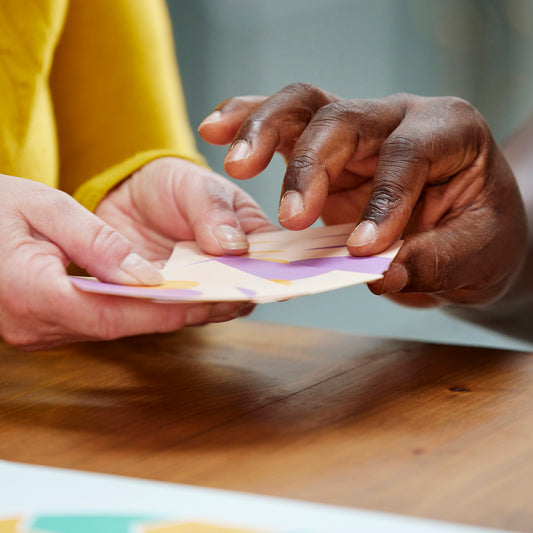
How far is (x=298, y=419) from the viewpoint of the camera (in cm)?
45

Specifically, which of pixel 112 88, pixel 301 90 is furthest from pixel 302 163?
pixel 112 88

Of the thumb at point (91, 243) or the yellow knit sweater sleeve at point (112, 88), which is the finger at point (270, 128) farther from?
the yellow knit sweater sleeve at point (112, 88)

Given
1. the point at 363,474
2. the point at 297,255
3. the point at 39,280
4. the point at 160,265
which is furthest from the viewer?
the point at 160,265

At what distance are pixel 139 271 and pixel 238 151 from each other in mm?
164

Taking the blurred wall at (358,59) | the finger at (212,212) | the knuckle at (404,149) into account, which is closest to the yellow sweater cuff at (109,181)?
the finger at (212,212)

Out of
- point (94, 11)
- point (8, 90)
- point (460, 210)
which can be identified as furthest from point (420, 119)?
point (94, 11)

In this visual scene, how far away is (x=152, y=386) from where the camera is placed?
20.8 inches

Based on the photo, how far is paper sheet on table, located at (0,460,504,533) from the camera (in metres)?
0.31

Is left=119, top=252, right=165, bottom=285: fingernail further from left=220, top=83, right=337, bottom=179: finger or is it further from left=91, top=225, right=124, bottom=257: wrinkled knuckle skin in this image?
left=220, top=83, right=337, bottom=179: finger

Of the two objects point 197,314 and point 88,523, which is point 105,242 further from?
point 88,523

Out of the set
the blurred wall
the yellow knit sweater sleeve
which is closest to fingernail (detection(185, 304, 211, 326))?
the yellow knit sweater sleeve

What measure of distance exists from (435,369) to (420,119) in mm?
241

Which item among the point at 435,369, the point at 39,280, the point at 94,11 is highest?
the point at 94,11

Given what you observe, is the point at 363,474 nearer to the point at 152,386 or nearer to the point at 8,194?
the point at 152,386
